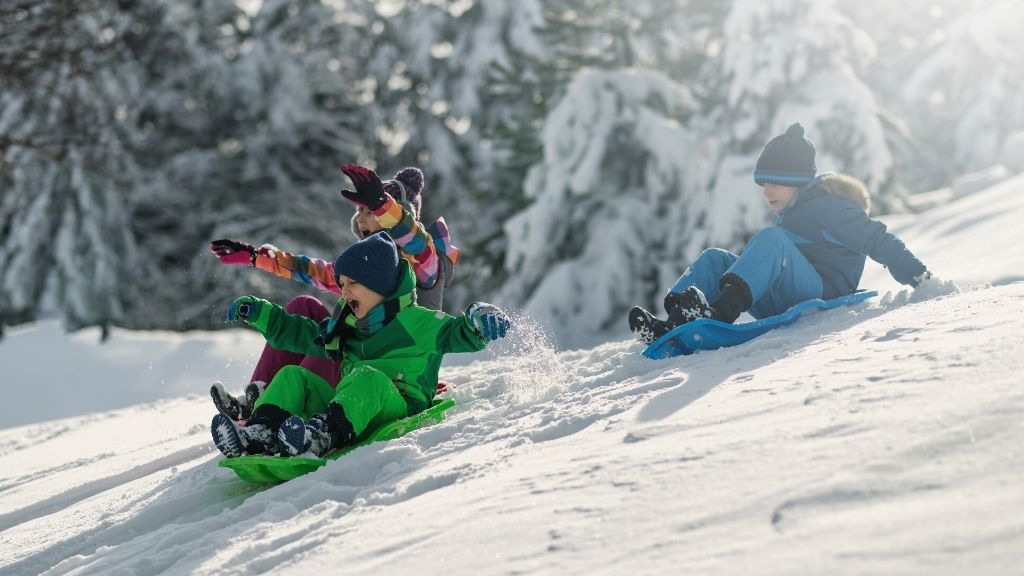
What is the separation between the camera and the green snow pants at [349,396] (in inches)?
131

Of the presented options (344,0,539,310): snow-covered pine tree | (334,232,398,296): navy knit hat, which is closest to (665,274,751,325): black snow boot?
(334,232,398,296): navy knit hat

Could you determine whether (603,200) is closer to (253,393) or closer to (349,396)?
(253,393)

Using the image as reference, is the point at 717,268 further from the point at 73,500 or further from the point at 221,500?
the point at 73,500

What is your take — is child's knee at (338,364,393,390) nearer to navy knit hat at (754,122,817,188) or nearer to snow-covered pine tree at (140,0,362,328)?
navy knit hat at (754,122,817,188)

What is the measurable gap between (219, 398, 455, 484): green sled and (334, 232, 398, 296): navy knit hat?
0.53 m

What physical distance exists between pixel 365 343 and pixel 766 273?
5.46 ft

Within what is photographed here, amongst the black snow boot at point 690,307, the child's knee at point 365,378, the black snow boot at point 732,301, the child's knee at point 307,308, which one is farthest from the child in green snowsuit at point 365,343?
the black snow boot at point 732,301

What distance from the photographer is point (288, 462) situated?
310 centimetres

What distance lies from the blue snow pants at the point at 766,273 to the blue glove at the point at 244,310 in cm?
176

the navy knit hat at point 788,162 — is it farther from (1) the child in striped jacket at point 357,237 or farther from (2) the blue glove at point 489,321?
(1) the child in striped jacket at point 357,237

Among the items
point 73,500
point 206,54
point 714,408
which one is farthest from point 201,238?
point 714,408

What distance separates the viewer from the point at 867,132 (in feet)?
33.2

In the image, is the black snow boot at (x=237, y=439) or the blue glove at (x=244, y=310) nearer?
the black snow boot at (x=237, y=439)

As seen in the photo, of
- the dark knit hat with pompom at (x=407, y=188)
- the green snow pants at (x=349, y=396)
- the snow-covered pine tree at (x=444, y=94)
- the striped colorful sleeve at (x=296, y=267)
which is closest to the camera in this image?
the green snow pants at (x=349, y=396)
